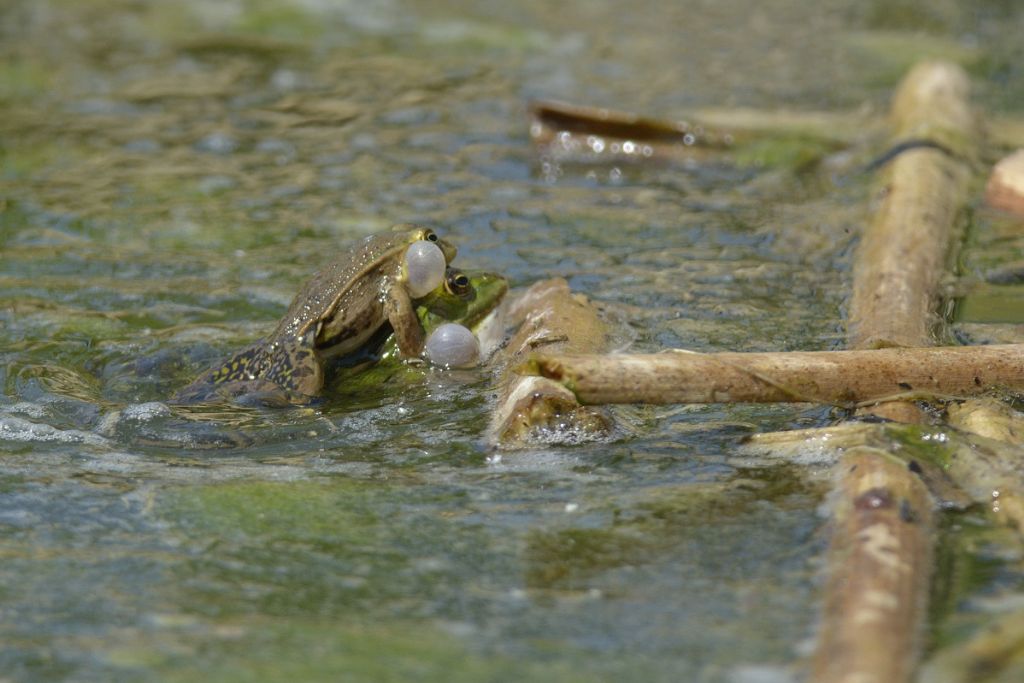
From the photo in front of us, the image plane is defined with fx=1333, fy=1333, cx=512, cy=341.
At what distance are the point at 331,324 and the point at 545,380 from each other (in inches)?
39.4

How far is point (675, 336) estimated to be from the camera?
3.94m

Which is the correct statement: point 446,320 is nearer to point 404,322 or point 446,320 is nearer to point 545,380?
point 404,322

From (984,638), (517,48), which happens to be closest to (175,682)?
(984,638)

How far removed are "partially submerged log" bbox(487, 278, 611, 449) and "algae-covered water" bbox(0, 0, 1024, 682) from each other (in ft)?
0.19

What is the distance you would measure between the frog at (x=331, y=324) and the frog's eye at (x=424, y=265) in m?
0.02

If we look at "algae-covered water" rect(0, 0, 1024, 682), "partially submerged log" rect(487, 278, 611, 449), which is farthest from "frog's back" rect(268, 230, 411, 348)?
"partially submerged log" rect(487, 278, 611, 449)

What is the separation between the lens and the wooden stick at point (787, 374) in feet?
9.23

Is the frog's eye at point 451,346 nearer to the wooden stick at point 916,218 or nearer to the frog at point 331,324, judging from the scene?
the frog at point 331,324

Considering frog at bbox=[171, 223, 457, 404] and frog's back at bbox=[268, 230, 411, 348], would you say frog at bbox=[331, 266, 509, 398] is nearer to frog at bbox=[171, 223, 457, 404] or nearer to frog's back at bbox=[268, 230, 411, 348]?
frog at bbox=[171, 223, 457, 404]

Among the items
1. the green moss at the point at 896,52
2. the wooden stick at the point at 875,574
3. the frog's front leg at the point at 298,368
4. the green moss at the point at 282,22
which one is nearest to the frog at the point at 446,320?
the frog's front leg at the point at 298,368

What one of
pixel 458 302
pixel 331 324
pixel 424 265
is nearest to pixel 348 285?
pixel 331 324

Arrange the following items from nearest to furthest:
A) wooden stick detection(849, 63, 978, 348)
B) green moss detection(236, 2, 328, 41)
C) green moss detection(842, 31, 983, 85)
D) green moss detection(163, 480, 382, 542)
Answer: green moss detection(163, 480, 382, 542) → wooden stick detection(849, 63, 978, 348) → green moss detection(842, 31, 983, 85) → green moss detection(236, 2, 328, 41)

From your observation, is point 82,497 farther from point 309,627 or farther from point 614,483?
point 614,483

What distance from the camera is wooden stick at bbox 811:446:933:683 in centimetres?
201
